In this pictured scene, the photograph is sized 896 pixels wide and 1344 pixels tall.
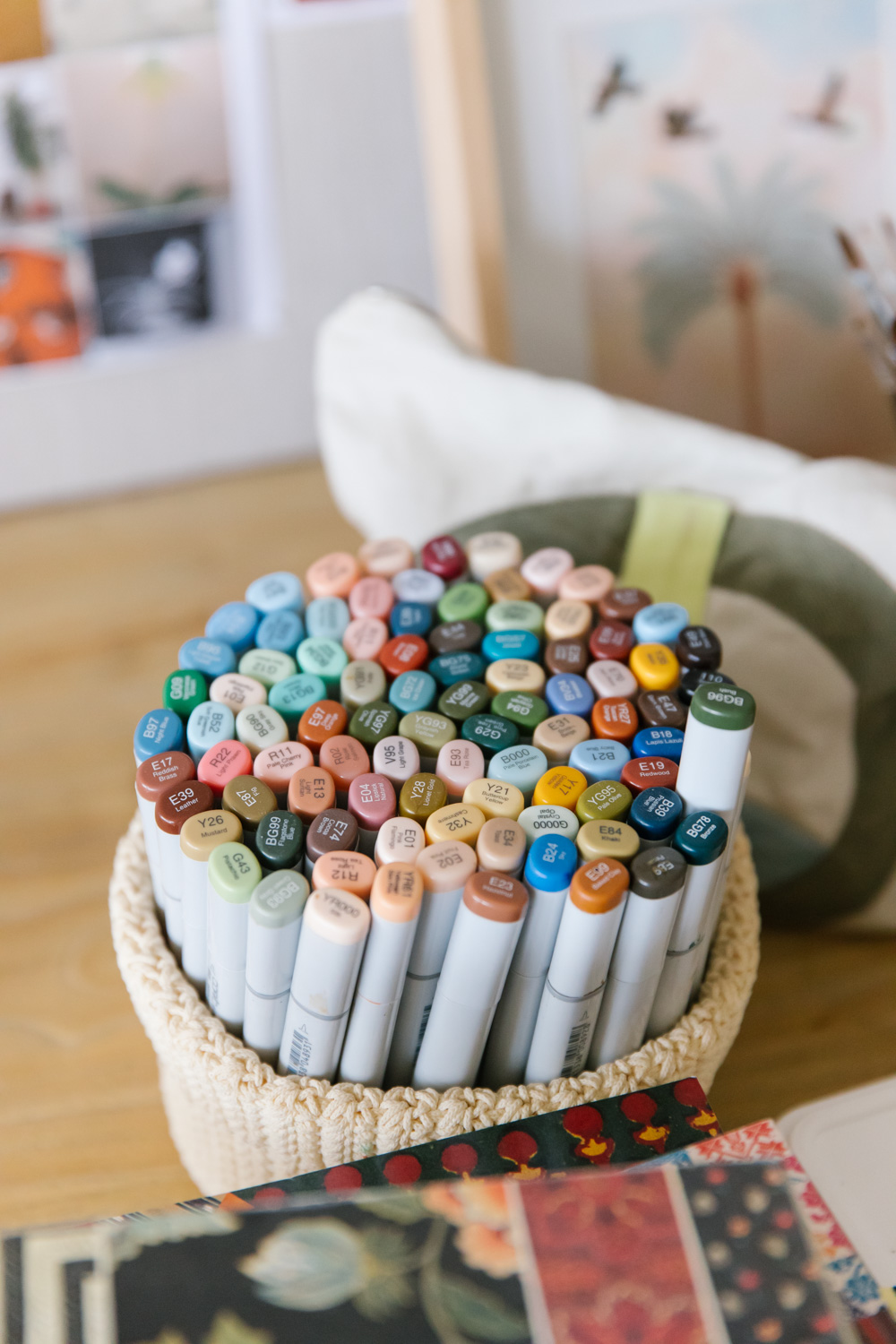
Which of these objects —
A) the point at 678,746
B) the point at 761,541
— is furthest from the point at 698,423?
the point at 678,746

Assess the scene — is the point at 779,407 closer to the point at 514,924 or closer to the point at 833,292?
the point at 833,292

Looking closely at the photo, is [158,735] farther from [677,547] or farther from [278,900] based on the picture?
[677,547]

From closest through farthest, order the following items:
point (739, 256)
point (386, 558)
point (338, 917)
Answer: point (338, 917), point (386, 558), point (739, 256)

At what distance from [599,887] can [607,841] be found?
0.01 meters

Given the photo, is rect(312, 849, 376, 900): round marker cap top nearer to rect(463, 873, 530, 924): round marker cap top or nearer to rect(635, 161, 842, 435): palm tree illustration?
rect(463, 873, 530, 924): round marker cap top

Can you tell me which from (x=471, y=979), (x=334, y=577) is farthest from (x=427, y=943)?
A: (x=334, y=577)

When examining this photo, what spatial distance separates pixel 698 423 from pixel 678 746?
167mm

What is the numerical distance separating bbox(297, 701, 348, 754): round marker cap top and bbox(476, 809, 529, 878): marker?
0.05 metres

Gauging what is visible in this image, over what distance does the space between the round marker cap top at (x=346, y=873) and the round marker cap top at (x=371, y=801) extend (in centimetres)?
1

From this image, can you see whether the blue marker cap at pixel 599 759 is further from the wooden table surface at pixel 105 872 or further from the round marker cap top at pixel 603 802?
the wooden table surface at pixel 105 872

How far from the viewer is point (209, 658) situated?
29 cm

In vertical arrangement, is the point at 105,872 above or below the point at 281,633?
below

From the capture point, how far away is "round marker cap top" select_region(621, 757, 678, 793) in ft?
0.83

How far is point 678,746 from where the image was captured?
10.3 inches
